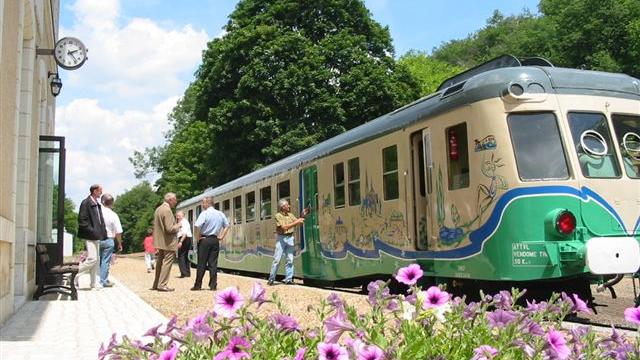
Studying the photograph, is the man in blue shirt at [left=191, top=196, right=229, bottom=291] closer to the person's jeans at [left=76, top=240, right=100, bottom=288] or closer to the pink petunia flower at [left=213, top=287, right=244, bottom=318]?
the person's jeans at [left=76, top=240, right=100, bottom=288]

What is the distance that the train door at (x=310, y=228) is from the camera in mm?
13773

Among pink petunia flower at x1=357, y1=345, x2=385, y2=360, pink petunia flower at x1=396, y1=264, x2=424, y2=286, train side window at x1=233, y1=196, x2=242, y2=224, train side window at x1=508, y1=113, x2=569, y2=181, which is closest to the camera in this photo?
pink petunia flower at x1=357, y1=345, x2=385, y2=360

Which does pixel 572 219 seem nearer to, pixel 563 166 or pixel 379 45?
pixel 563 166

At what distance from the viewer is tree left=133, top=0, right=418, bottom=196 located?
1178 inches

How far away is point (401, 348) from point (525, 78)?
6.07m

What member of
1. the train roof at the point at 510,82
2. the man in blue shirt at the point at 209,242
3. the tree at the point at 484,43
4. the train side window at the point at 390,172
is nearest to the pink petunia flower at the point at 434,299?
the train roof at the point at 510,82

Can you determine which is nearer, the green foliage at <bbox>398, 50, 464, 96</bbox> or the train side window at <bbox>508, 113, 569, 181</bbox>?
the train side window at <bbox>508, 113, 569, 181</bbox>

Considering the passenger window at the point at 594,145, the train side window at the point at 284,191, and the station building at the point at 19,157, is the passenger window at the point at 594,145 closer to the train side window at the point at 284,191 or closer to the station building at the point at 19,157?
the station building at the point at 19,157

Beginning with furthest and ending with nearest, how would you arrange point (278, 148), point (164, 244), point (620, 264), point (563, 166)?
point (278, 148), point (164, 244), point (563, 166), point (620, 264)

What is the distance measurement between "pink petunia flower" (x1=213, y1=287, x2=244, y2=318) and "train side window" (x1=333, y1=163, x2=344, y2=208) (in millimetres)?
9220

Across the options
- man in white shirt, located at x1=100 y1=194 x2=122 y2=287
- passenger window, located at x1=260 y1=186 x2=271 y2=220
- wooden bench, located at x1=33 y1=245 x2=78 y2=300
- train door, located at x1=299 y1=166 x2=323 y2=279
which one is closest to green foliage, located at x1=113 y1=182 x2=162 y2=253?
passenger window, located at x1=260 y1=186 x2=271 y2=220

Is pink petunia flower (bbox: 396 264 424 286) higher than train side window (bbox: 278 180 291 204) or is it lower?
lower

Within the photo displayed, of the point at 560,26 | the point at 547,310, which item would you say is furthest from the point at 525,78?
the point at 560,26

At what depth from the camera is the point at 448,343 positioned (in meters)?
3.17
